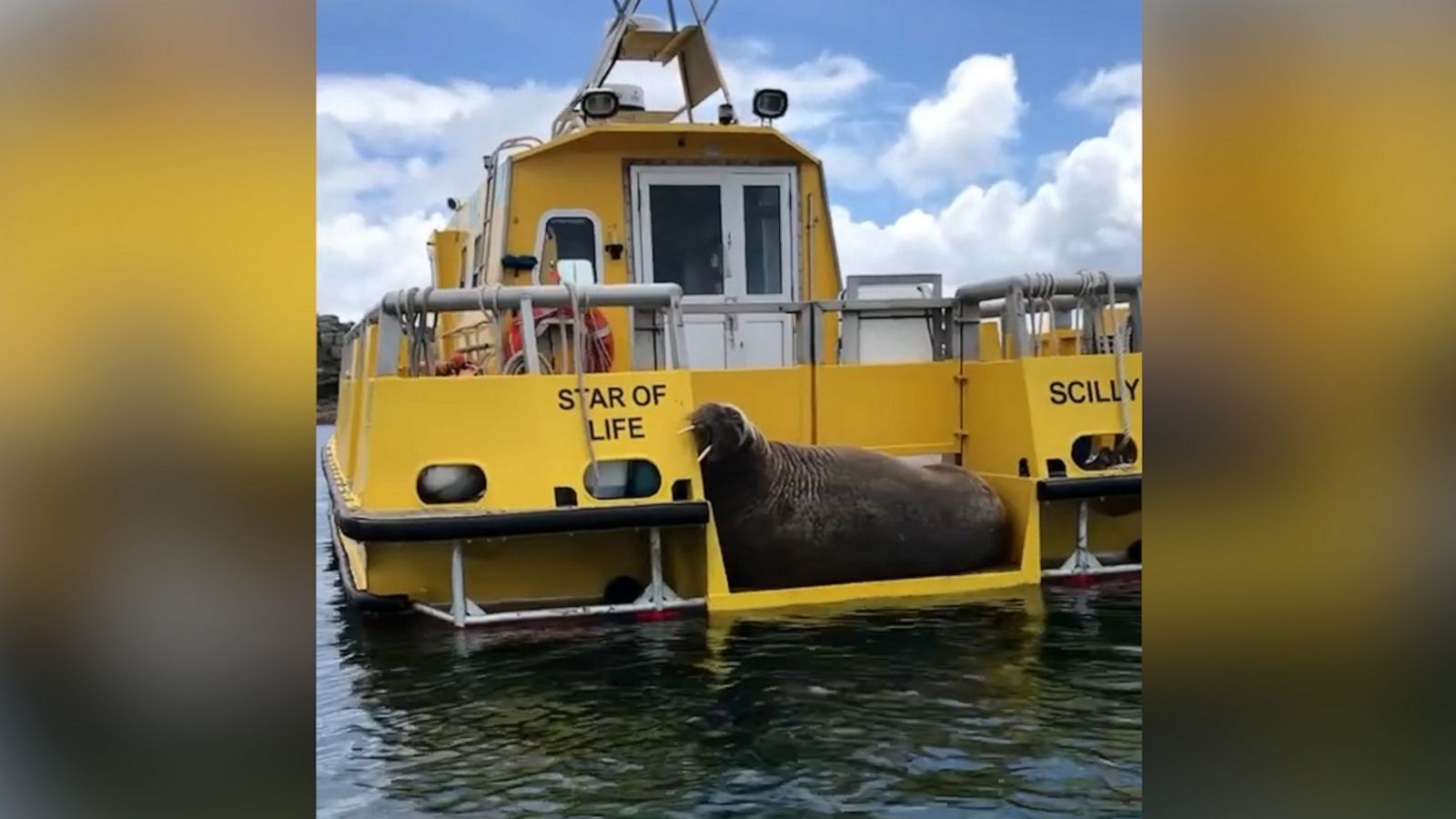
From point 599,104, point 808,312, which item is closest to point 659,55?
point 599,104

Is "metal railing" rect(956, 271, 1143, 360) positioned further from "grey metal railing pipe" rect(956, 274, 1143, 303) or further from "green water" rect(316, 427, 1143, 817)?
"green water" rect(316, 427, 1143, 817)

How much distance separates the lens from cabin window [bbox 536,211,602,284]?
Answer: 26.3ft

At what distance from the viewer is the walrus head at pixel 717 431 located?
19.6 feet

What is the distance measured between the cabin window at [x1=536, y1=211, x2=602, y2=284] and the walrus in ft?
7.73

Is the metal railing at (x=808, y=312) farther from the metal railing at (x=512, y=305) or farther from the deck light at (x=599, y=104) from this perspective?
the deck light at (x=599, y=104)

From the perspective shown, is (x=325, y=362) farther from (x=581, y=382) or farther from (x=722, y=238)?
(x=722, y=238)

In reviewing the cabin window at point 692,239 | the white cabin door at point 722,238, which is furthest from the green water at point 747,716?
the cabin window at point 692,239

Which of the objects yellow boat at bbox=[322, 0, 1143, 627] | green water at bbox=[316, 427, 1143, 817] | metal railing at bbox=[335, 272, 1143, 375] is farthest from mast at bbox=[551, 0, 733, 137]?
green water at bbox=[316, 427, 1143, 817]

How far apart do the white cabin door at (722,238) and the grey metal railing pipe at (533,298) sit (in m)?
1.92
